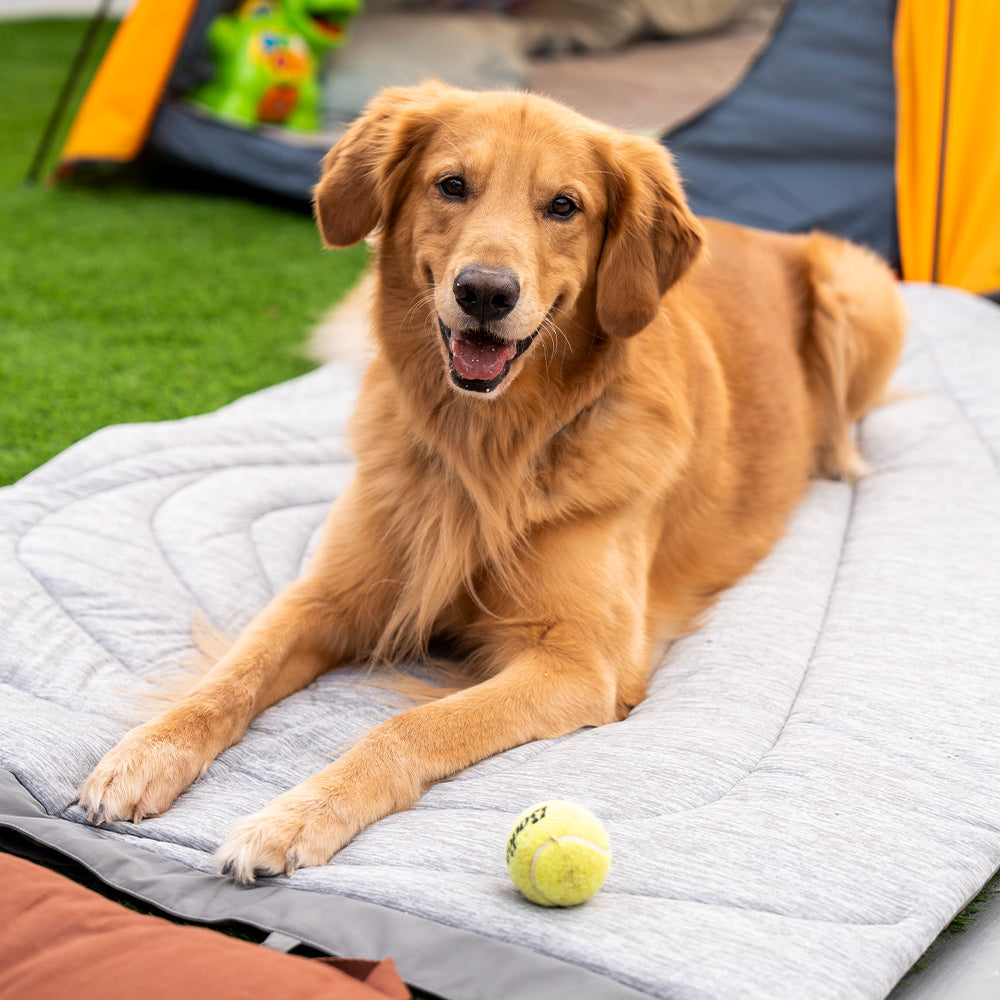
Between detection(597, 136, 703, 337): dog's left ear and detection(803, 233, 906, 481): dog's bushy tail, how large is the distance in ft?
4.16

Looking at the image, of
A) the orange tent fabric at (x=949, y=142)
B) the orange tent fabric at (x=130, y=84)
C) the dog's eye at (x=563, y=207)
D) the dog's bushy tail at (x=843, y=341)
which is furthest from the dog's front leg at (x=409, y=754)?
the orange tent fabric at (x=130, y=84)

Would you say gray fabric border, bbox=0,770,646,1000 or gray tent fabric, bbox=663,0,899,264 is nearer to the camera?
gray fabric border, bbox=0,770,646,1000

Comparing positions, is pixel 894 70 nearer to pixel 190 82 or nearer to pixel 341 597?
pixel 190 82

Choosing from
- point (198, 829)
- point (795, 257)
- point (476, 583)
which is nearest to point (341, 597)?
point (476, 583)

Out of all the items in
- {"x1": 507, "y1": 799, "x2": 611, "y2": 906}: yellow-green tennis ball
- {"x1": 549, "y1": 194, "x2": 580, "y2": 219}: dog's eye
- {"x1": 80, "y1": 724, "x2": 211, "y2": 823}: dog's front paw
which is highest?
{"x1": 549, "y1": 194, "x2": 580, "y2": 219}: dog's eye

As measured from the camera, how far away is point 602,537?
7.88 ft

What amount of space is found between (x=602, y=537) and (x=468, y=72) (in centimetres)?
544

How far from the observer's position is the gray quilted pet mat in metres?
1.55

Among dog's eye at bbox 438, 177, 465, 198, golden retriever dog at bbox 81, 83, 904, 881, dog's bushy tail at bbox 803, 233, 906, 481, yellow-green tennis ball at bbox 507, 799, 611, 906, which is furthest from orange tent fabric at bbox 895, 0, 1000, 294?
yellow-green tennis ball at bbox 507, 799, 611, 906

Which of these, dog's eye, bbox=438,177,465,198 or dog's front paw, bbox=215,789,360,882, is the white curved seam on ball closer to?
dog's front paw, bbox=215,789,360,882

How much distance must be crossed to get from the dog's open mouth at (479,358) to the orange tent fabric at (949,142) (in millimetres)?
3593

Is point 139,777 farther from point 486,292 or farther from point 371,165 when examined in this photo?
point 371,165

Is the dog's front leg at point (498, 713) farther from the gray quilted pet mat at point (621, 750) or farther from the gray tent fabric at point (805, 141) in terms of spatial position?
the gray tent fabric at point (805, 141)

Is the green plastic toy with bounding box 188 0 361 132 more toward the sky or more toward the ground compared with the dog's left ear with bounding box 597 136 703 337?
more toward the ground
